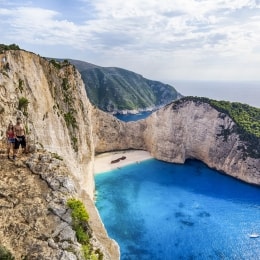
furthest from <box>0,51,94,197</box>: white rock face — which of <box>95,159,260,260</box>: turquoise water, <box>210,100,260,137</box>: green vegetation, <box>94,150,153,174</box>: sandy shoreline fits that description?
<box>210,100,260,137</box>: green vegetation

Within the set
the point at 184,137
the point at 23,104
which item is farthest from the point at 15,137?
the point at 184,137

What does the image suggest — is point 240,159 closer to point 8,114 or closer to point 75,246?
point 8,114

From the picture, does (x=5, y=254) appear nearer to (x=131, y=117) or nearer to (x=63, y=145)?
(x=63, y=145)

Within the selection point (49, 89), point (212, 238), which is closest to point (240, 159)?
point (212, 238)

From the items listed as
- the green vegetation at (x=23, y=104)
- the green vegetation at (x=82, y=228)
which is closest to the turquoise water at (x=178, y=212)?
the green vegetation at (x=23, y=104)

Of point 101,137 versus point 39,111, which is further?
point 101,137

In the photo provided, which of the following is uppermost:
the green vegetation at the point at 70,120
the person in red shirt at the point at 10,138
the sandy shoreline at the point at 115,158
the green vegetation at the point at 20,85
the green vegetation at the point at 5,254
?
the green vegetation at the point at 20,85

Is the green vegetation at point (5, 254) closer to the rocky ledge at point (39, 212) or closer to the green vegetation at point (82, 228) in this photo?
the rocky ledge at point (39, 212)
